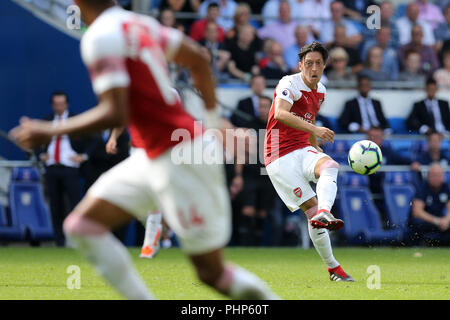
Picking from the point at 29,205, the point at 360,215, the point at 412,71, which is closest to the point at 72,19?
the point at 29,205

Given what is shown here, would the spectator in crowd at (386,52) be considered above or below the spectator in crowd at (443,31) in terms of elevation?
below

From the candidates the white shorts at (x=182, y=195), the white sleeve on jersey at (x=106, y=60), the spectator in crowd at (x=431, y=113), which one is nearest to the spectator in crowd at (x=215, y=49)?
the spectator in crowd at (x=431, y=113)

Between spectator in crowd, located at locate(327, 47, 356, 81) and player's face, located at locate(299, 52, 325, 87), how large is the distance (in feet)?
23.1

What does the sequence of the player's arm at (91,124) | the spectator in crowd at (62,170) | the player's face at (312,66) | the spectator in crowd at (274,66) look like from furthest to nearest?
the spectator in crowd at (274,66) → the spectator in crowd at (62,170) → the player's face at (312,66) → the player's arm at (91,124)

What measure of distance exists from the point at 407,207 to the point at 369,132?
1.48 meters

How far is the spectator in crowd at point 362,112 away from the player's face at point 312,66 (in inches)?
252

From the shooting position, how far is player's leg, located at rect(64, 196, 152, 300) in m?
4.98

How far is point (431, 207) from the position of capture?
14.9 m

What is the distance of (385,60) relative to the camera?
1689cm

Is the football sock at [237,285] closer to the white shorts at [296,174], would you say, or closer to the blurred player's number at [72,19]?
the white shorts at [296,174]

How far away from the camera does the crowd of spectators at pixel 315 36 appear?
1575 cm

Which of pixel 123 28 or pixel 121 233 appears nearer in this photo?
pixel 123 28
